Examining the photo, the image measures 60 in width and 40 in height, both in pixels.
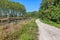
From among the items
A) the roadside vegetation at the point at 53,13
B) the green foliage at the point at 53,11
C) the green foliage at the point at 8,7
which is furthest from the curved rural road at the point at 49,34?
the green foliage at the point at 8,7

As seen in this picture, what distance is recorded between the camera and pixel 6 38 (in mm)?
11414

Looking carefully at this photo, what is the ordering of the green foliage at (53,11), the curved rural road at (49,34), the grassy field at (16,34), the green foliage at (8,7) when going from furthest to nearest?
the green foliage at (8,7) < the green foliage at (53,11) < the curved rural road at (49,34) < the grassy field at (16,34)

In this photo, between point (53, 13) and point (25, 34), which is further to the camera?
point (53, 13)

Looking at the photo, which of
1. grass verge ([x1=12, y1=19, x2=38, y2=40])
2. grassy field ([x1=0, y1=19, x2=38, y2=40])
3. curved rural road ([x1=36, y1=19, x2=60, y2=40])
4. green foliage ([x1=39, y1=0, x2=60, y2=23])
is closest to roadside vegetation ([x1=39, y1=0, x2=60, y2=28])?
green foliage ([x1=39, y1=0, x2=60, y2=23])

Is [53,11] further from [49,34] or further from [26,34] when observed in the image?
[26,34]

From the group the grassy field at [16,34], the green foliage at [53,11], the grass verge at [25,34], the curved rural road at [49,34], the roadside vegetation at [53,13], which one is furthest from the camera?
the green foliage at [53,11]

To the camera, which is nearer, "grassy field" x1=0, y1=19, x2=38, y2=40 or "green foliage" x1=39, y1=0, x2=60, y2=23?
"grassy field" x1=0, y1=19, x2=38, y2=40

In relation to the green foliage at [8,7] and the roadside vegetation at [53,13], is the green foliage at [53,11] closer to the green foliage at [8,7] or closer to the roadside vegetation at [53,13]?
the roadside vegetation at [53,13]

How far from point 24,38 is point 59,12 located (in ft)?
126

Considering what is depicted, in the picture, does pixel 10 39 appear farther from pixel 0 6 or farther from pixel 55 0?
pixel 0 6

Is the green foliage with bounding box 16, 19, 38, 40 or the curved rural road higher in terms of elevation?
the green foliage with bounding box 16, 19, 38, 40

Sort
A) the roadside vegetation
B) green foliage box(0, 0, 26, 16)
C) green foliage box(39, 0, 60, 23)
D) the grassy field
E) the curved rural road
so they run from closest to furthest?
the grassy field < the curved rural road < the roadside vegetation < green foliage box(39, 0, 60, 23) < green foliage box(0, 0, 26, 16)

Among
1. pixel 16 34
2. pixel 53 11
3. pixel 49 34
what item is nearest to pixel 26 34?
pixel 16 34

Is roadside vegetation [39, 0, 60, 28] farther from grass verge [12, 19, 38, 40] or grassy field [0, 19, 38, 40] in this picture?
grassy field [0, 19, 38, 40]
